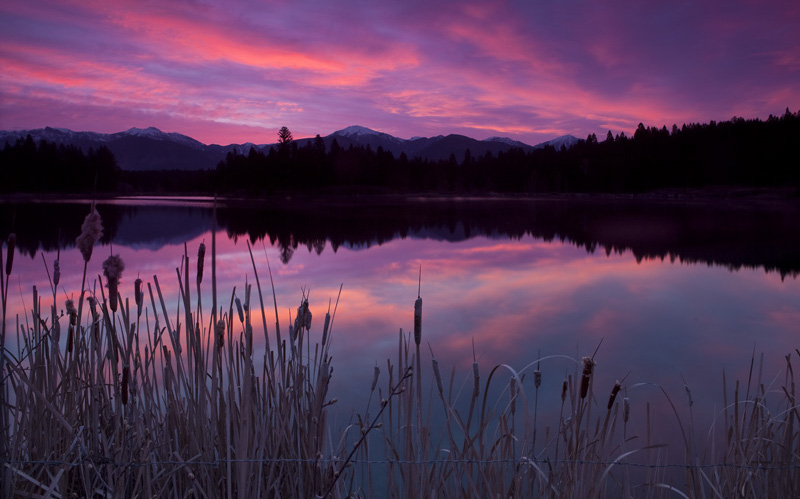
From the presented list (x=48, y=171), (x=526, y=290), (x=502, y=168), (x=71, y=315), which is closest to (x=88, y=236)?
(x=71, y=315)

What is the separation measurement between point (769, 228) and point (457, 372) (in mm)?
21624

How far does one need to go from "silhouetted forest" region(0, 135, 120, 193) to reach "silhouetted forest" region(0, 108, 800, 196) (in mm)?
126

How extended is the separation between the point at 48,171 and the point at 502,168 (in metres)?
70.5

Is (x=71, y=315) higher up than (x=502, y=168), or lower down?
lower down

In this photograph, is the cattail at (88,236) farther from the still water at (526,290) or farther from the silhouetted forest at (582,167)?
the silhouetted forest at (582,167)

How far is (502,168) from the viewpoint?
3760 inches

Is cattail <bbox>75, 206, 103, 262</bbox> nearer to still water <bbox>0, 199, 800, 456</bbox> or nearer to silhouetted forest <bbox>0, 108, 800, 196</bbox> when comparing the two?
still water <bbox>0, 199, 800, 456</bbox>

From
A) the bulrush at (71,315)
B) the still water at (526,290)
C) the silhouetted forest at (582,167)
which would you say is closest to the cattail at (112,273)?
the still water at (526,290)

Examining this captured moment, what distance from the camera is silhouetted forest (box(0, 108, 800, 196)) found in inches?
2520

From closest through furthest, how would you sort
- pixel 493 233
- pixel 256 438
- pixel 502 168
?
pixel 256 438, pixel 493 233, pixel 502 168

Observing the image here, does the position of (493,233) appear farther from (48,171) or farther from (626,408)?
(48,171)

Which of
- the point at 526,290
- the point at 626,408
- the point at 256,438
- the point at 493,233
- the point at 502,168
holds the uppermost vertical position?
the point at 502,168

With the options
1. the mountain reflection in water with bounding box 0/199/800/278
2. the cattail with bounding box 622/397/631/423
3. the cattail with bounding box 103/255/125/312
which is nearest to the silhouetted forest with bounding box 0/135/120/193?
the mountain reflection in water with bounding box 0/199/800/278

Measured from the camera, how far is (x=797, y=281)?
11.2m
